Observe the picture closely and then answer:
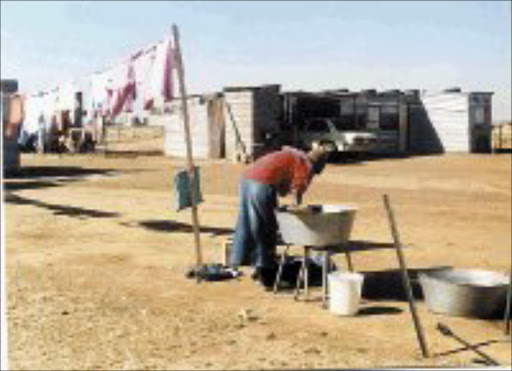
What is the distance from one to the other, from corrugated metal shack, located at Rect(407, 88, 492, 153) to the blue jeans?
28.4m

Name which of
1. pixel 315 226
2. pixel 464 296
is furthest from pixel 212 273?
pixel 464 296

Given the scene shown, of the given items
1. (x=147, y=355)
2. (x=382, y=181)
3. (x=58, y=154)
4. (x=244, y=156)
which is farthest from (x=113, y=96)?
(x=58, y=154)

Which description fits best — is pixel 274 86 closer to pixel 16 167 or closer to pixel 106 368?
pixel 16 167

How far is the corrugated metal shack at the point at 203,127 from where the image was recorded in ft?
108

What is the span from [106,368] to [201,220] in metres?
8.55

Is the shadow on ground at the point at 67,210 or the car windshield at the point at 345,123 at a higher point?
the car windshield at the point at 345,123

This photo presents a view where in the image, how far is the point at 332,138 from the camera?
102ft

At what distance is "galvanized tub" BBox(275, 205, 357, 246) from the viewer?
8.17 meters

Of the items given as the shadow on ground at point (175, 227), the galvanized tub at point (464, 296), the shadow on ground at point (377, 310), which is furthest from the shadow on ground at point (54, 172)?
the galvanized tub at point (464, 296)

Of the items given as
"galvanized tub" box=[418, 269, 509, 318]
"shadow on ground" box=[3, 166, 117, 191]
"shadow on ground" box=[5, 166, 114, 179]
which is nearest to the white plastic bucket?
"galvanized tub" box=[418, 269, 509, 318]

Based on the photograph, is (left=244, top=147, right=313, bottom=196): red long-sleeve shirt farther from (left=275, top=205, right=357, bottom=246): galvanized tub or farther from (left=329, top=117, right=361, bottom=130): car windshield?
(left=329, top=117, right=361, bottom=130): car windshield

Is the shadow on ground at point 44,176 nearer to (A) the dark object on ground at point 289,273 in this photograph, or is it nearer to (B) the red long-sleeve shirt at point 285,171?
(A) the dark object on ground at point 289,273

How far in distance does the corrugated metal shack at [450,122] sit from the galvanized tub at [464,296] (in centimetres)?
2875

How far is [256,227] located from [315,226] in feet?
2.74
